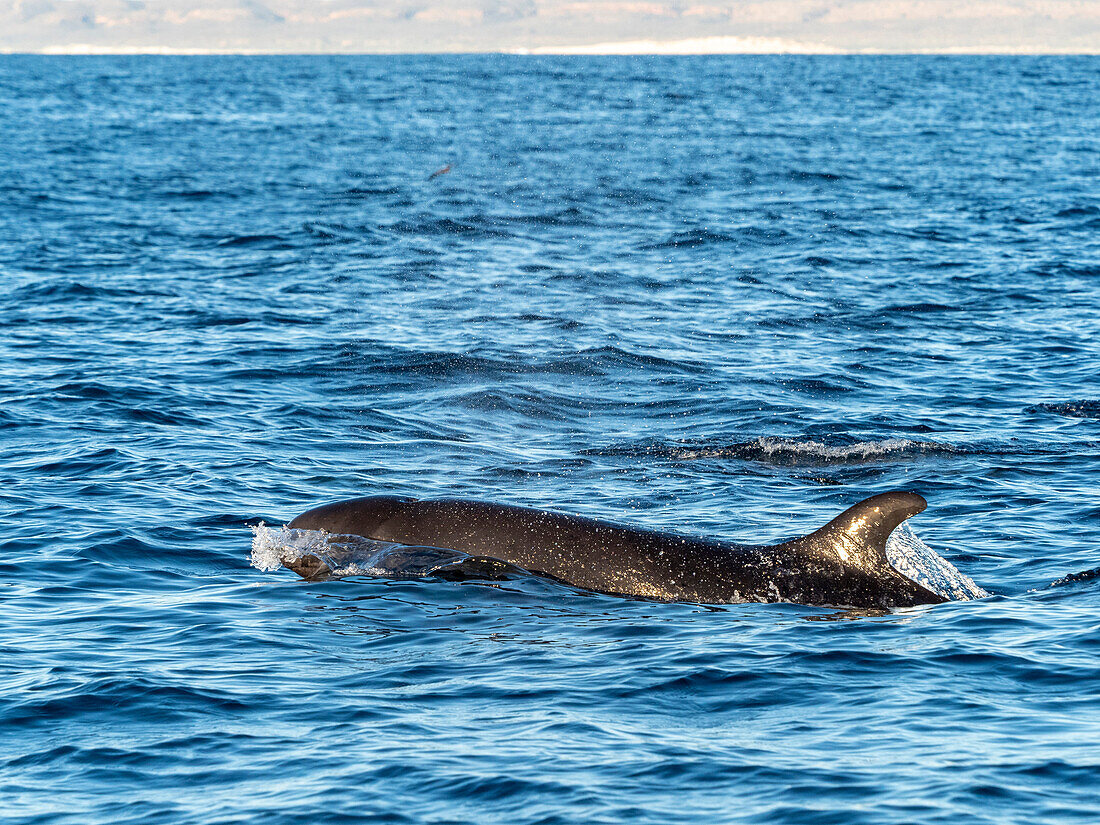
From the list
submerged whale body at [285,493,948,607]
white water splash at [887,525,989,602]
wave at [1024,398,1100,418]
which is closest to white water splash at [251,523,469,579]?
submerged whale body at [285,493,948,607]

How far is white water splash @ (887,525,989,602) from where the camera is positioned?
11.1 m

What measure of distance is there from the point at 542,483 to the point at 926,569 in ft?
15.7

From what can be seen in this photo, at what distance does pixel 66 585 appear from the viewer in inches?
466

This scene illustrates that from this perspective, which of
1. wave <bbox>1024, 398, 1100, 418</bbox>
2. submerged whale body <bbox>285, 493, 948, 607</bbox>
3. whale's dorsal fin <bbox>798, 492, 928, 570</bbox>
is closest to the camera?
whale's dorsal fin <bbox>798, 492, 928, 570</bbox>

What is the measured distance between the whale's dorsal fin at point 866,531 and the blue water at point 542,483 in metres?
0.48

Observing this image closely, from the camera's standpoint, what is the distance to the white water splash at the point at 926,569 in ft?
36.5

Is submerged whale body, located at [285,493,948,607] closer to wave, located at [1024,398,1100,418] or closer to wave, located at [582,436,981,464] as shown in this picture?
wave, located at [582,436,981,464]

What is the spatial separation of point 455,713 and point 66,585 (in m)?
4.70

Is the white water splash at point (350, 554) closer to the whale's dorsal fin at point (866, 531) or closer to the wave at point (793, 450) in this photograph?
the whale's dorsal fin at point (866, 531)

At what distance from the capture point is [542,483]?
1483cm

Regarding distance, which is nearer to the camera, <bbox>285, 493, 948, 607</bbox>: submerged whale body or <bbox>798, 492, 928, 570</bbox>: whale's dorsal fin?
<bbox>798, 492, 928, 570</bbox>: whale's dorsal fin

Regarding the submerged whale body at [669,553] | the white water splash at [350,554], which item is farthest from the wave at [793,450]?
the white water splash at [350,554]

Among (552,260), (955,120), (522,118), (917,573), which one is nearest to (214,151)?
(522,118)

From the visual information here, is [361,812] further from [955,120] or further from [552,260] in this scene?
[955,120]
